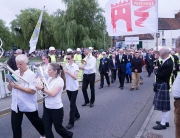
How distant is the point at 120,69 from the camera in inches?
421

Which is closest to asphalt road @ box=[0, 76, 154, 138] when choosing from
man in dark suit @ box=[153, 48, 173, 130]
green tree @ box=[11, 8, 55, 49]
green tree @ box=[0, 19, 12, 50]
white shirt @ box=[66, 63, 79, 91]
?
man in dark suit @ box=[153, 48, 173, 130]

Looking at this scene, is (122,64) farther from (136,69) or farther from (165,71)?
(165,71)

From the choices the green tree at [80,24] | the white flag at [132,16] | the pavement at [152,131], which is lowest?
the pavement at [152,131]

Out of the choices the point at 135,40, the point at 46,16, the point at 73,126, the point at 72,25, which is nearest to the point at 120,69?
the point at 135,40

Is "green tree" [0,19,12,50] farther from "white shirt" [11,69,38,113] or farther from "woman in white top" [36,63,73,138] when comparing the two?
"woman in white top" [36,63,73,138]

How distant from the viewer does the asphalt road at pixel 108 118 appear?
4.91 m

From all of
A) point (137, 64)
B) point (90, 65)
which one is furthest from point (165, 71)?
point (137, 64)

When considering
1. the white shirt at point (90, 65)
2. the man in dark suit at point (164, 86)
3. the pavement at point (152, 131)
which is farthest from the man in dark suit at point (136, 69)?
the man in dark suit at point (164, 86)

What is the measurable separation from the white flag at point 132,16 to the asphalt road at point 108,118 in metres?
2.74

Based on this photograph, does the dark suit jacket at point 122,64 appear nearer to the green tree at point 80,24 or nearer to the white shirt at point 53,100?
the white shirt at point 53,100

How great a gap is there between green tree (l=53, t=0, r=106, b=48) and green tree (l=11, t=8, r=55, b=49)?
24.8 ft

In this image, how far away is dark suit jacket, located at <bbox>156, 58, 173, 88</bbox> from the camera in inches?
185

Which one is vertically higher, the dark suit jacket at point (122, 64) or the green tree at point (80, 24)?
the green tree at point (80, 24)

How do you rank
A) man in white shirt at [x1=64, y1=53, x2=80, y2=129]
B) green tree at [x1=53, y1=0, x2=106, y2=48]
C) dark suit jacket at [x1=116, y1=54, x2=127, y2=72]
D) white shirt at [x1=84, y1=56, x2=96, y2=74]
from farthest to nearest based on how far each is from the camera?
green tree at [x1=53, y1=0, x2=106, y2=48] < dark suit jacket at [x1=116, y1=54, x2=127, y2=72] < white shirt at [x1=84, y1=56, x2=96, y2=74] < man in white shirt at [x1=64, y1=53, x2=80, y2=129]
